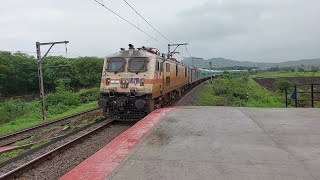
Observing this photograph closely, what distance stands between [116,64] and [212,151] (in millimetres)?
8987

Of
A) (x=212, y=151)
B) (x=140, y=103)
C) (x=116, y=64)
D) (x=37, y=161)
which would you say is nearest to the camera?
(x=212, y=151)

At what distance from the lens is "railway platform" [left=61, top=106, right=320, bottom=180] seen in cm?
520

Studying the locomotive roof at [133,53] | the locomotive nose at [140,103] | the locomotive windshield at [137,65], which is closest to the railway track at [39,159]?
the locomotive nose at [140,103]

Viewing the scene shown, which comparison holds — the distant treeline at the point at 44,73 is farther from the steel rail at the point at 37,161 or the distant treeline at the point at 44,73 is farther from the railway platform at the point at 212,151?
the railway platform at the point at 212,151

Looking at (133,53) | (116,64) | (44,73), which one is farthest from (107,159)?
(44,73)

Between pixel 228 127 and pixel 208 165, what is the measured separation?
Result: 3.67 m

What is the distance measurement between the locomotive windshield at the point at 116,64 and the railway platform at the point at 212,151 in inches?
192

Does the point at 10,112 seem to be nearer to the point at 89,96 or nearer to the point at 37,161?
the point at 89,96

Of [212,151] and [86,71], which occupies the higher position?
[86,71]

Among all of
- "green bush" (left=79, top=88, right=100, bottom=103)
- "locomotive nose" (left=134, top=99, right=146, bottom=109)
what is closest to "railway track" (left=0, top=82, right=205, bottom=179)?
"locomotive nose" (left=134, top=99, right=146, bottom=109)

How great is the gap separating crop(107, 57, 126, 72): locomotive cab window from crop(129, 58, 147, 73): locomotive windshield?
1.21 ft

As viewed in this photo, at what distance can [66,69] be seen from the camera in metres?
66.2

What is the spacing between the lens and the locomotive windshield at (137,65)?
14.2m

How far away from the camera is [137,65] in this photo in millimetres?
14359
